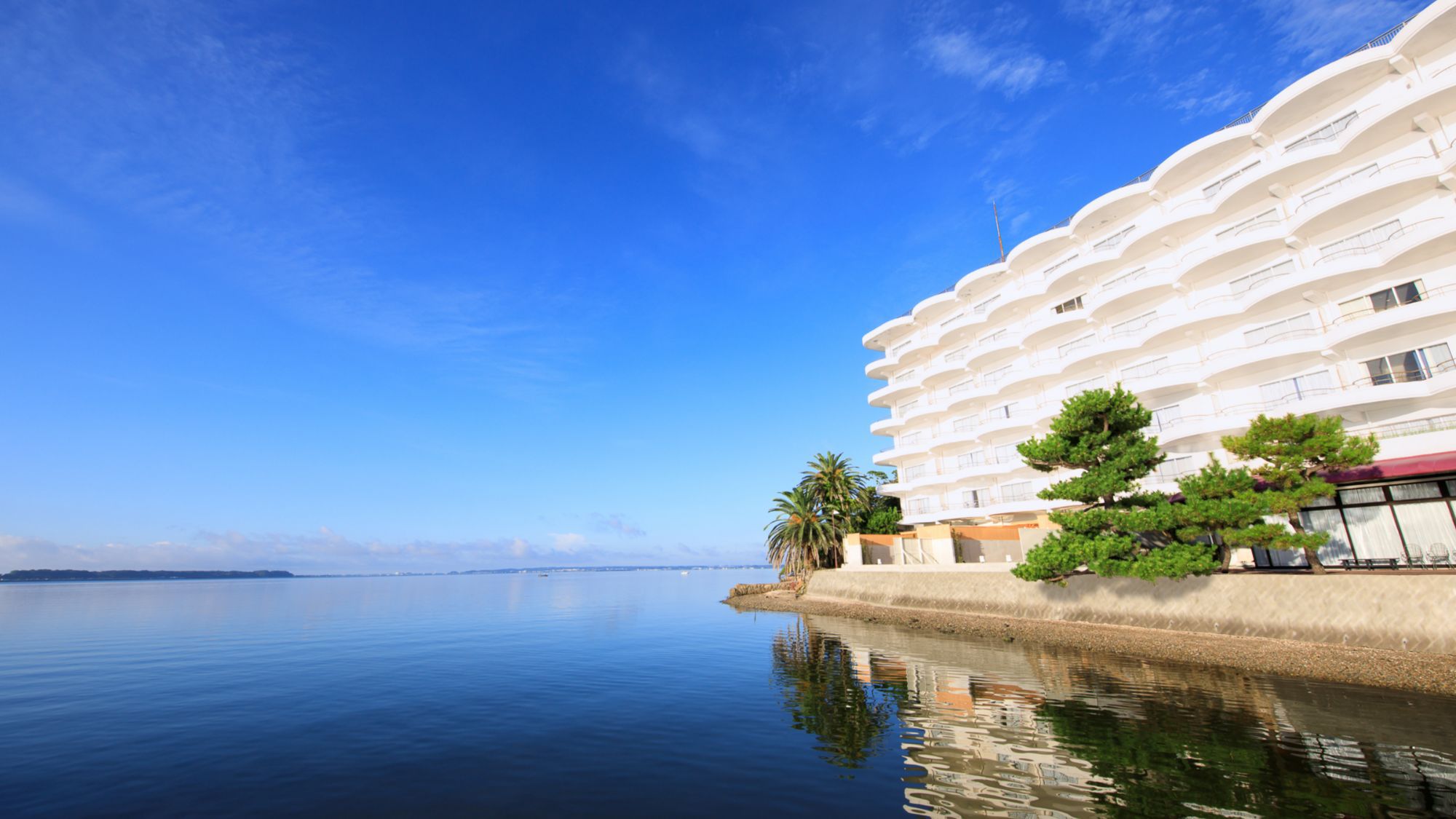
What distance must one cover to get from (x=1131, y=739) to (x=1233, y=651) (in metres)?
12.8

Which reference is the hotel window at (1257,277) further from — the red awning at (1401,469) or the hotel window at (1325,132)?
the red awning at (1401,469)

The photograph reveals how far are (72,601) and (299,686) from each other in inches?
3917

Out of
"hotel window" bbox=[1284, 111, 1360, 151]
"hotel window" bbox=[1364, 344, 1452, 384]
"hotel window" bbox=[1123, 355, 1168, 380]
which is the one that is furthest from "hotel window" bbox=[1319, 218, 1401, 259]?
"hotel window" bbox=[1123, 355, 1168, 380]

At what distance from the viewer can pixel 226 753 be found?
14664 millimetres

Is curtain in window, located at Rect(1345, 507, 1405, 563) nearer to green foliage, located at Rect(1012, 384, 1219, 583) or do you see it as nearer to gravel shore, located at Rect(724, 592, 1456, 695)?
green foliage, located at Rect(1012, 384, 1219, 583)

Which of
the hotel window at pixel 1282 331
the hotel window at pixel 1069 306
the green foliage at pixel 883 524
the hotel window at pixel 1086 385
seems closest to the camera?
the hotel window at pixel 1282 331

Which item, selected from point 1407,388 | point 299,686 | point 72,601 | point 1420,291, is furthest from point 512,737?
point 72,601

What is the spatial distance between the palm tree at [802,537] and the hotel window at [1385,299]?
37954 mm

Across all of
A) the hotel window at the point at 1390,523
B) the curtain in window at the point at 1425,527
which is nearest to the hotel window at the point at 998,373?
the hotel window at the point at 1390,523

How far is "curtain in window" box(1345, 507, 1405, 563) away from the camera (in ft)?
83.3

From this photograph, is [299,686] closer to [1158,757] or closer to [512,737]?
[512,737]

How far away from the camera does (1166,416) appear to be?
4000cm

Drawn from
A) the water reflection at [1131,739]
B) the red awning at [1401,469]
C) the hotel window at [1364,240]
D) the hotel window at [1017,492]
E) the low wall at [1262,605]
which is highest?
the hotel window at [1364,240]

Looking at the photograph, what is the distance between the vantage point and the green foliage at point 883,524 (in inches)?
2443
